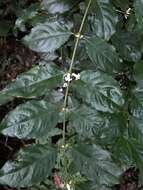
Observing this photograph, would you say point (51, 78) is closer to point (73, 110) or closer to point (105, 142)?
point (73, 110)

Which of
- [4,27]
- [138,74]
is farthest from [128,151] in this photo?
[4,27]

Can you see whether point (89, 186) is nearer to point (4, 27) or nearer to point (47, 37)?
point (47, 37)

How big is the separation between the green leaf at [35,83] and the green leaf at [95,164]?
0.58 ft

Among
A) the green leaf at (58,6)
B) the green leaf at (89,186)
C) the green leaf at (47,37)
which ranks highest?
the green leaf at (58,6)

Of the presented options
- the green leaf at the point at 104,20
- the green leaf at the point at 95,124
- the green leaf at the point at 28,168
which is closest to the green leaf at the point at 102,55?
the green leaf at the point at 104,20

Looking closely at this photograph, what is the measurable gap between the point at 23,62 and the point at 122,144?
203cm

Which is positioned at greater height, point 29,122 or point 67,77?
point 67,77

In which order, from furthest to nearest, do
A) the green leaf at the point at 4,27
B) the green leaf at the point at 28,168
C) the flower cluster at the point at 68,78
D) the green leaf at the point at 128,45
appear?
the green leaf at the point at 4,27
the green leaf at the point at 128,45
the flower cluster at the point at 68,78
the green leaf at the point at 28,168

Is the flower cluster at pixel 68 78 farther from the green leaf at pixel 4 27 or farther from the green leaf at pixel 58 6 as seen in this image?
the green leaf at pixel 4 27

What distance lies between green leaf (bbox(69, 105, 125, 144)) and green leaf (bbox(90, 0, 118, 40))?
251 millimetres

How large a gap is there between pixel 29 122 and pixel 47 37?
287 mm

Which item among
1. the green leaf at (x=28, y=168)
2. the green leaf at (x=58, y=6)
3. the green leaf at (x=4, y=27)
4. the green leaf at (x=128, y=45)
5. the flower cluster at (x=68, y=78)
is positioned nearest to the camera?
the green leaf at (x=28, y=168)

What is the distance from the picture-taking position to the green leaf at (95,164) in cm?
109

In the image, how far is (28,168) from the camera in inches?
42.4
